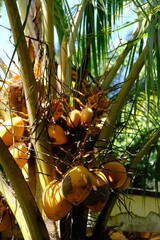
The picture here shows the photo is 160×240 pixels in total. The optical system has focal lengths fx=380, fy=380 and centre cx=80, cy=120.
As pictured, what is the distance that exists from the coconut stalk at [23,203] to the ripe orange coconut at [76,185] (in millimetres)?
142

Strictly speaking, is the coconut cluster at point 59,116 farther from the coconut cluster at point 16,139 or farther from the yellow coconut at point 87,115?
the coconut cluster at point 16,139

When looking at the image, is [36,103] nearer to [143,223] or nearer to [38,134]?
[38,134]

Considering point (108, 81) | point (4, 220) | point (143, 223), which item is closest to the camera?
point (4, 220)

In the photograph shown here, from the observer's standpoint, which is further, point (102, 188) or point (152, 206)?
point (152, 206)

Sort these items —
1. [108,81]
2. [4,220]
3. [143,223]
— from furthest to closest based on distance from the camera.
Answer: [143,223] → [108,81] → [4,220]

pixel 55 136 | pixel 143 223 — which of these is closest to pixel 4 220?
pixel 55 136

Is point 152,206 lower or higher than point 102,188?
lower

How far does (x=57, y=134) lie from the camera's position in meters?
1.39

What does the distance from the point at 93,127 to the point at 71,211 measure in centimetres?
33

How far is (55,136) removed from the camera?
4.57 ft

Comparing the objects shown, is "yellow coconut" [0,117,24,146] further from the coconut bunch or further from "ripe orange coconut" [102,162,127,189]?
"ripe orange coconut" [102,162,127,189]

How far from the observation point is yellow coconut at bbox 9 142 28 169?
130 cm

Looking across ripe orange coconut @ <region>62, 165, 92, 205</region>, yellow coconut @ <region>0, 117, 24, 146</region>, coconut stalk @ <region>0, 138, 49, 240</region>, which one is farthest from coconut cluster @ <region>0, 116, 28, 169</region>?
ripe orange coconut @ <region>62, 165, 92, 205</region>

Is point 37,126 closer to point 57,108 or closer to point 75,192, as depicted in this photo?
point 57,108
